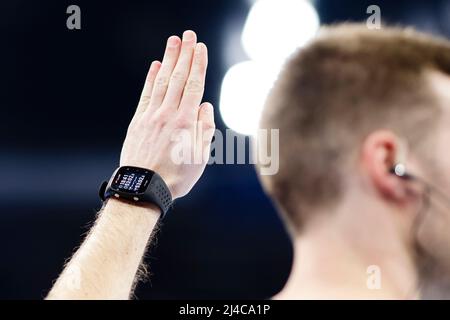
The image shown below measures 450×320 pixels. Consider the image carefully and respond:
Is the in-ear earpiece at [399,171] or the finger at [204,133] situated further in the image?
the finger at [204,133]

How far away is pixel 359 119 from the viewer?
927mm

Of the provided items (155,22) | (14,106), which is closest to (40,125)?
(14,106)

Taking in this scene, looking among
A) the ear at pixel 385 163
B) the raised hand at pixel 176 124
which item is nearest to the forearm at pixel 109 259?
the raised hand at pixel 176 124

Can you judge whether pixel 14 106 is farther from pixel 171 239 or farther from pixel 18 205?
pixel 171 239

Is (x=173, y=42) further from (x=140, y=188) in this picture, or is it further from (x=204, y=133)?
(x=140, y=188)

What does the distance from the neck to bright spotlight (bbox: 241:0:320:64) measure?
231 cm

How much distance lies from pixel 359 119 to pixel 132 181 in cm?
45

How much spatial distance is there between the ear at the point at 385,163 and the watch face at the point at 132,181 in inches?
17.0

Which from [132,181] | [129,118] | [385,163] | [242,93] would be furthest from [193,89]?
[129,118]

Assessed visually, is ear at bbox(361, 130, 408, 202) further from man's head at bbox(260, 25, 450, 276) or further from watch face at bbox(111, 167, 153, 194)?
watch face at bbox(111, 167, 153, 194)

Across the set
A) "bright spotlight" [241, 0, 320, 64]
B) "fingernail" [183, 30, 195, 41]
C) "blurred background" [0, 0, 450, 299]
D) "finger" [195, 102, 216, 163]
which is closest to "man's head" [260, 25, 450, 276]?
"finger" [195, 102, 216, 163]

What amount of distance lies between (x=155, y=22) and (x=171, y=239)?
50.2 inches

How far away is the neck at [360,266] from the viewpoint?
0.88m

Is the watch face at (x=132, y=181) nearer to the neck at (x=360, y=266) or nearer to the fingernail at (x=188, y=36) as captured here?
the fingernail at (x=188, y=36)
